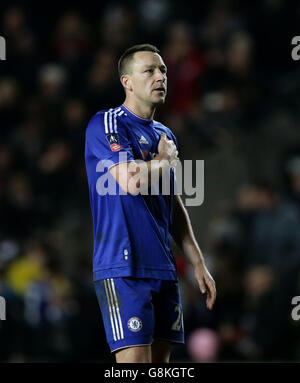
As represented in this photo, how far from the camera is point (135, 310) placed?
3318mm

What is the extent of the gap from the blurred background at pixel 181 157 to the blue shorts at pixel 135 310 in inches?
107

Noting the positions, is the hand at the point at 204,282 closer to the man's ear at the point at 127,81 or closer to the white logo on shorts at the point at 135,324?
the white logo on shorts at the point at 135,324

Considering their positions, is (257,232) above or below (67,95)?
below

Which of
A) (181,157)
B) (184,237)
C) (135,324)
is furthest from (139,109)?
(181,157)

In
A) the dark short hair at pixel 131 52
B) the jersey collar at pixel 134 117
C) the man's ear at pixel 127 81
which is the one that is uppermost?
the dark short hair at pixel 131 52

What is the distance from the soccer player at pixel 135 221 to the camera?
3316mm

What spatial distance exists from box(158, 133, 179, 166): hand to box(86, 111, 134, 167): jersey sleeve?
129mm

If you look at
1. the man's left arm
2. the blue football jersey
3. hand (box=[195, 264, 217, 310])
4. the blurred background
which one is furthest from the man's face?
the blurred background

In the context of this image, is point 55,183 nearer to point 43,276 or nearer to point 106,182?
point 43,276

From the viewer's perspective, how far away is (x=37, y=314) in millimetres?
6504

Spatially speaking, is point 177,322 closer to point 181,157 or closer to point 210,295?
point 210,295

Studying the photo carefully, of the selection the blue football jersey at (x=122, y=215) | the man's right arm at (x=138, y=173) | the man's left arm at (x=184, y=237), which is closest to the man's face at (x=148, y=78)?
the blue football jersey at (x=122, y=215)
